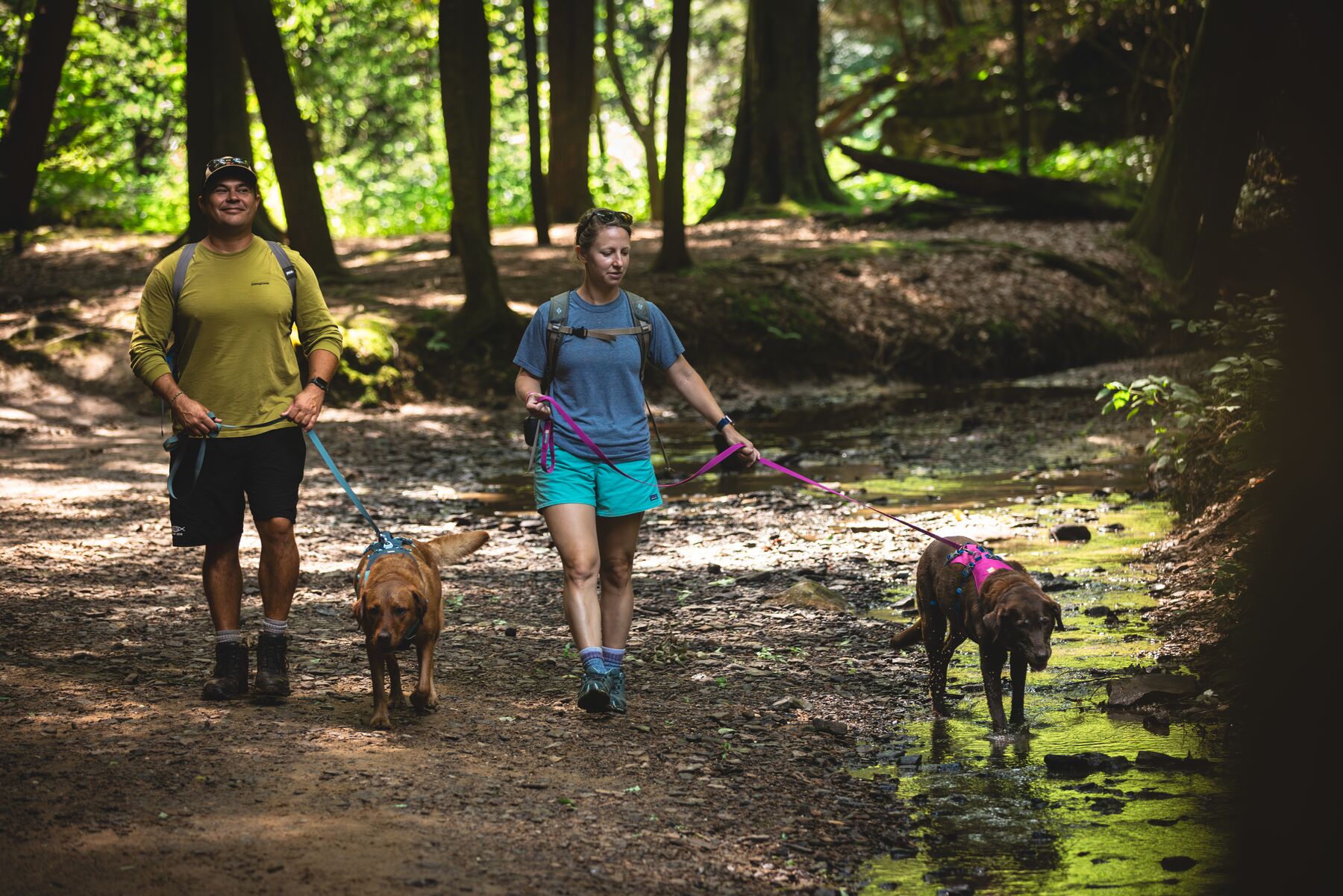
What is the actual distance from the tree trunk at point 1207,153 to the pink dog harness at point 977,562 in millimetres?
5006

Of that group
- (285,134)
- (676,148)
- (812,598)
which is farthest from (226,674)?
(676,148)

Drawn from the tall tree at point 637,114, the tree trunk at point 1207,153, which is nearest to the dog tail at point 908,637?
the tree trunk at point 1207,153

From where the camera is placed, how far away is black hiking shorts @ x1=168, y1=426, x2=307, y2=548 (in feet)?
19.4

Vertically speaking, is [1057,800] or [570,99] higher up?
[570,99]

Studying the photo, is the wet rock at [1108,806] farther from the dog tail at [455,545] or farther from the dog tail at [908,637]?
the dog tail at [455,545]

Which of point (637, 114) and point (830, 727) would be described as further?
point (637, 114)

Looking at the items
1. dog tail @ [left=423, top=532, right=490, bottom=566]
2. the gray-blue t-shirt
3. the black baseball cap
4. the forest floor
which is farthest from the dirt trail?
the black baseball cap

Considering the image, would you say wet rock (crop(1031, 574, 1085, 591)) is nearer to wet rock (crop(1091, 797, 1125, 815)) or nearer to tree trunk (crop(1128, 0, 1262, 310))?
wet rock (crop(1091, 797, 1125, 815))

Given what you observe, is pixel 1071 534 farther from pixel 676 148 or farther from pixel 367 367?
pixel 676 148

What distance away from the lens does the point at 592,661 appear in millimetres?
6012

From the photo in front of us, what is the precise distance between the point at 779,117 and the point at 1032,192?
5591 mm

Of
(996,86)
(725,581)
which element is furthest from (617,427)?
(996,86)

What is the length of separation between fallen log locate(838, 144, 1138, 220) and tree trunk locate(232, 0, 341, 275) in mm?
11385

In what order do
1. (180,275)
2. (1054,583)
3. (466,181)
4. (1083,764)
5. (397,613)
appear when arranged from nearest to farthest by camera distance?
(1083,764)
(397,613)
(180,275)
(1054,583)
(466,181)
